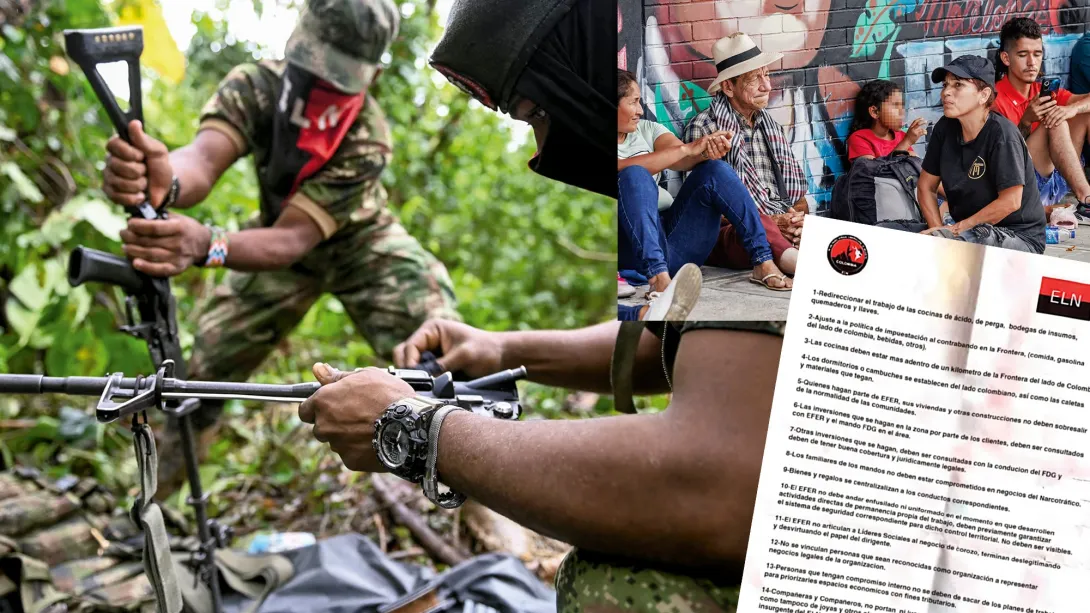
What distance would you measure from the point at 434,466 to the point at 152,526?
57 cm

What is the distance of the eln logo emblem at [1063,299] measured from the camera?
982 millimetres

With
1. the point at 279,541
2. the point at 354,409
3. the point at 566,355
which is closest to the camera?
the point at 354,409

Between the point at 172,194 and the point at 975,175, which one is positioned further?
the point at 172,194

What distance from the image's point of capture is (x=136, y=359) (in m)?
2.88

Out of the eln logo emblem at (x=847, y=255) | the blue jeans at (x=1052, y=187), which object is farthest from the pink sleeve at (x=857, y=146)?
the blue jeans at (x=1052, y=187)

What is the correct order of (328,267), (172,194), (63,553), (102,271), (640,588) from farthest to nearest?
1. (328,267)
2. (172,194)
3. (63,553)
4. (102,271)
5. (640,588)

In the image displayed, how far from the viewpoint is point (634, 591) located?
1206 millimetres

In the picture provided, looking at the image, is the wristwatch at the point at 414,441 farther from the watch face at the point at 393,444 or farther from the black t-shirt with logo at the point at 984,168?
the black t-shirt with logo at the point at 984,168

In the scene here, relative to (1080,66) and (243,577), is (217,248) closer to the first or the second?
(243,577)

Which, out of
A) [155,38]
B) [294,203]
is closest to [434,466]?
[294,203]

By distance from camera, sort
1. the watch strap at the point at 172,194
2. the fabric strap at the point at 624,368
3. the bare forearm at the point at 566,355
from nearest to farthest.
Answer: the fabric strap at the point at 624,368
the bare forearm at the point at 566,355
the watch strap at the point at 172,194

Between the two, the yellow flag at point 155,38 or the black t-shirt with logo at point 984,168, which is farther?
the yellow flag at point 155,38

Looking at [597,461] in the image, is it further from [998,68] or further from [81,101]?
[81,101]

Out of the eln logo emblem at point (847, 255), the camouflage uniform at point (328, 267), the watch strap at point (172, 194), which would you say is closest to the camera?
the eln logo emblem at point (847, 255)
